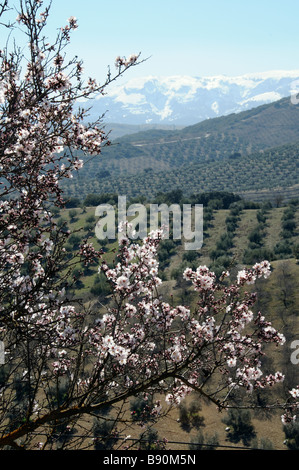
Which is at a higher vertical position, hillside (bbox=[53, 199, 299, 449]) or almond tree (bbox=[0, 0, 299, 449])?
almond tree (bbox=[0, 0, 299, 449])

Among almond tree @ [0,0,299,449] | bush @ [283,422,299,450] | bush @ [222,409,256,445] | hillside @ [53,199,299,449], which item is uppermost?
almond tree @ [0,0,299,449]

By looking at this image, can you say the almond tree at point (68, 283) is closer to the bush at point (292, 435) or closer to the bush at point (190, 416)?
the bush at point (292, 435)

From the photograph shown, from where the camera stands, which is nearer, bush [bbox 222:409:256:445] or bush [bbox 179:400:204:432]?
bush [bbox 222:409:256:445]

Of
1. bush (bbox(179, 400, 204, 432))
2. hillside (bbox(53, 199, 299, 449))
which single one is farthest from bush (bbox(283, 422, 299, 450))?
bush (bbox(179, 400, 204, 432))

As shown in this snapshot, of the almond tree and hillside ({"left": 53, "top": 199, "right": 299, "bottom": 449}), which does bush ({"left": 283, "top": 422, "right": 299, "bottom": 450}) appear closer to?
hillside ({"left": 53, "top": 199, "right": 299, "bottom": 449})

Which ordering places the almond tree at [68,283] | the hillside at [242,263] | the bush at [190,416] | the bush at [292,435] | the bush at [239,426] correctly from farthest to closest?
the hillside at [242,263] → the bush at [190,416] → the bush at [239,426] → the bush at [292,435] → the almond tree at [68,283]

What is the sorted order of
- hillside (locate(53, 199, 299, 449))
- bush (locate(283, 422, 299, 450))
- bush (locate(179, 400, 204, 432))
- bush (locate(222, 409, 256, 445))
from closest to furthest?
bush (locate(283, 422, 299, 450))
bush (locate(222, 409, 256, 445))
bush (locate(179, 400, 204, 432))
hillside (locate(53, 199, 299, 449))

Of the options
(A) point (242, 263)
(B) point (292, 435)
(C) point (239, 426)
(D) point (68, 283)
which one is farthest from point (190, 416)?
(A) point (242, 263)

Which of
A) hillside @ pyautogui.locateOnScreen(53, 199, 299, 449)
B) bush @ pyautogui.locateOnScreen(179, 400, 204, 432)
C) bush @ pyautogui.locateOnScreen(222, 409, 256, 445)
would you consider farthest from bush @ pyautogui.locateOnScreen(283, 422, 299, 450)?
bush @ pyautogui.locateOnScreen(179, 400, 204, 432)

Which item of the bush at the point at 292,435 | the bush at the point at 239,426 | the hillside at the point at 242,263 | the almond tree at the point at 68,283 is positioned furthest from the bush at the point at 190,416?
the almond tree at the point at 68,283

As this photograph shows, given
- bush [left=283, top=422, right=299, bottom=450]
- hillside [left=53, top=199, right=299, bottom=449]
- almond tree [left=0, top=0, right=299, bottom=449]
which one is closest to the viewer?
almond tree [left=0, top=0, right=299, bottom=449]
